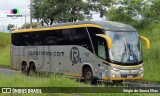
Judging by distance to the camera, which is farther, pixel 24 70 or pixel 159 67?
pixel 24 70

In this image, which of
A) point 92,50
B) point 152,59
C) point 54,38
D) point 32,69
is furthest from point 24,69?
point 92,50

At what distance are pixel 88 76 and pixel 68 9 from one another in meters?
19.0

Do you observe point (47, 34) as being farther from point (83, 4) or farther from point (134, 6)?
point (83, 4)

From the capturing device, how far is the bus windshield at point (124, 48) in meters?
19.1

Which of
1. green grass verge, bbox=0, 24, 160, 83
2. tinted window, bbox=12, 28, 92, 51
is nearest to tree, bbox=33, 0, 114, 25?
green grass verge, bbox=0, 24, 160, 83

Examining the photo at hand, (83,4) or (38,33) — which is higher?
A: (83,4)

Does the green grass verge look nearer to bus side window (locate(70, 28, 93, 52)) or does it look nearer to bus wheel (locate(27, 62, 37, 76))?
bus side window (locate(70, 28, 93, 52))

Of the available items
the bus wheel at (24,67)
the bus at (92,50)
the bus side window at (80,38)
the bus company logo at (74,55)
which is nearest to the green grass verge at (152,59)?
the bus at (92,50)

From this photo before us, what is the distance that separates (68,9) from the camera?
3850 centimetres

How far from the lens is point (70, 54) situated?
72.9 ft

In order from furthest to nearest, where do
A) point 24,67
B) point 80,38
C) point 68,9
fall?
1. point 68,9
2. point 24,67
3. point 80,38

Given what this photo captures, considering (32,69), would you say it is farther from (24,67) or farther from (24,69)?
(24,67)

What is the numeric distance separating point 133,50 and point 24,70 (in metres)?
10.7

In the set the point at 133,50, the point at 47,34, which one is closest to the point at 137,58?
the point at 133,50
